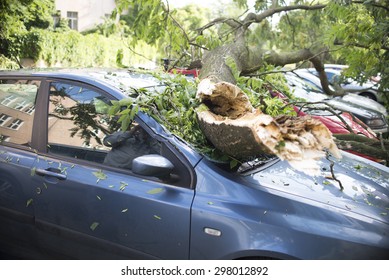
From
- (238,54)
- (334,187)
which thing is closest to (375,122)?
(238,54)

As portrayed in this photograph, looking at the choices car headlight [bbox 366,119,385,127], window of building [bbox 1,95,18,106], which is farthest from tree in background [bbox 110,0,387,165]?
window of building [bbox 1,95,18,106]

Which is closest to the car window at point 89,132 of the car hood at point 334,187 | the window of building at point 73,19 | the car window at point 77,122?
the car window at point 77,122

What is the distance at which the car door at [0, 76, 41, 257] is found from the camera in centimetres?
276

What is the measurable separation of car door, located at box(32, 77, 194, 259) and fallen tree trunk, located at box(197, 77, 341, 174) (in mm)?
327

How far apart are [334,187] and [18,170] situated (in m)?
2.17

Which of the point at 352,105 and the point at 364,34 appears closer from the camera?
the point at 364,34

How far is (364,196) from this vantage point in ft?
7.80

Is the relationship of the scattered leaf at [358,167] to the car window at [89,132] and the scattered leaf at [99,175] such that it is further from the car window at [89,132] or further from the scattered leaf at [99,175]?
the scattered leaf at [99,175]

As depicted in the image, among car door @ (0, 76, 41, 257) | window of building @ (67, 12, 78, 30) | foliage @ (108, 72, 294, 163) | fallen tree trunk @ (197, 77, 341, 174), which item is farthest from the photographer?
window of building @ (67, 12, 78, 30)

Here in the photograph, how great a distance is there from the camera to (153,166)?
2.22m

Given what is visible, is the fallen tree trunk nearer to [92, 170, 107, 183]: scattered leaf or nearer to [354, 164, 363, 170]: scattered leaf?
[92, 170, 107, 183]: scattered leaf

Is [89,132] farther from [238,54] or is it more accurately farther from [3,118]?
[238,54]
